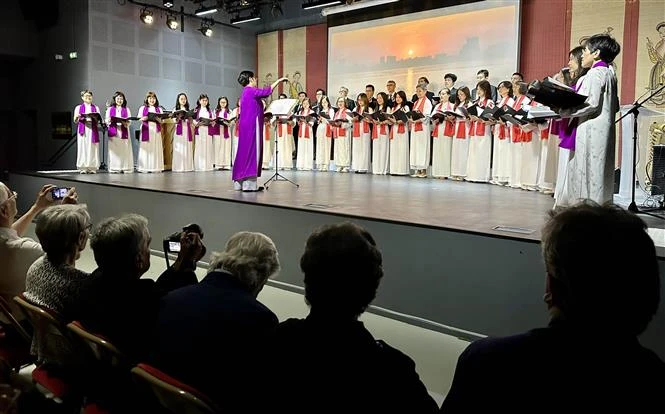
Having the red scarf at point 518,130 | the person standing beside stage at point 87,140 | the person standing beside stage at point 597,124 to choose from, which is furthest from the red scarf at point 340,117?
the person standing beside stage at point 597,124

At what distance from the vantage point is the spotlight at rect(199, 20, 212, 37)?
542 inches

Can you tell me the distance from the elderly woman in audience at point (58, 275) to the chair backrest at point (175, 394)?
0.66 metres

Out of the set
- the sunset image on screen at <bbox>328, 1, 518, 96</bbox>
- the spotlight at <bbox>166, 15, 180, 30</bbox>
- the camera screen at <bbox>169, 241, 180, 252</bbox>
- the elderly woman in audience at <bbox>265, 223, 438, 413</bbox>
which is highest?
the spotlight at <bbox>166, 15, 180, 30</bbox>

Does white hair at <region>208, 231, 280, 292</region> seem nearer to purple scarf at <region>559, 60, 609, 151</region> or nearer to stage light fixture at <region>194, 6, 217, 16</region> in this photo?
purple scarf at <region>559, 60, 609, 151</region>

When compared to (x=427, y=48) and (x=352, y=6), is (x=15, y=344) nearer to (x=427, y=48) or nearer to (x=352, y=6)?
(x=427, y=48)

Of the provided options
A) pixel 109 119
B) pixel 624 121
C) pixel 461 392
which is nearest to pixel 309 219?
pixel 461 392

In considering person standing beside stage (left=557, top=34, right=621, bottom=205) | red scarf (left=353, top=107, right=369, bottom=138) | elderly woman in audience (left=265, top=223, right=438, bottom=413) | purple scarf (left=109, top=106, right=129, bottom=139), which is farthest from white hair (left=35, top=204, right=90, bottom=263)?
red scarf (left=353, top=107, right=369, bottom=138)

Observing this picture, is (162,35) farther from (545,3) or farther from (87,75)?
(545,3)

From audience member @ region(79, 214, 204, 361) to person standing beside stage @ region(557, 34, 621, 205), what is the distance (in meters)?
3.24

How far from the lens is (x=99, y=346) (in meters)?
1.72

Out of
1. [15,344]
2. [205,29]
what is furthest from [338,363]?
[205,29]

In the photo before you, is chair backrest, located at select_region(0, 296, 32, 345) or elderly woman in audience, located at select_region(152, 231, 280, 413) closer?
elderly woman in audience, located at select_region(152, 231, 280, 413)

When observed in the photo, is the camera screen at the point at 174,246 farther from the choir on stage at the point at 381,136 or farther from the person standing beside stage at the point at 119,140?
the person standing beside stage at the point at 119,140

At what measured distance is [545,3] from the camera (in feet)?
32.6
